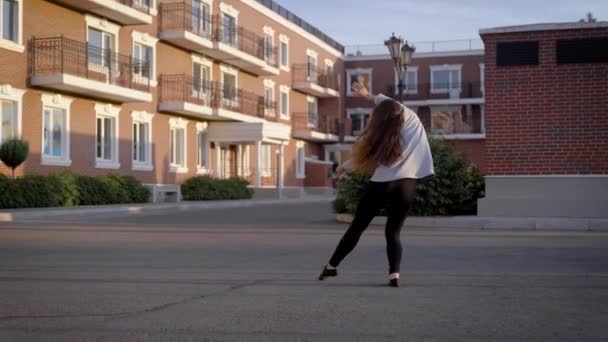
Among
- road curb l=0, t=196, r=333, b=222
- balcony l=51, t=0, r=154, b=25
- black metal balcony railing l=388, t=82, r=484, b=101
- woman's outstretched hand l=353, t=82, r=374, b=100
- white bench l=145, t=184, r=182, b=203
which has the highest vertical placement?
black metal balcony railing l=388, t=82, r=484, b=101

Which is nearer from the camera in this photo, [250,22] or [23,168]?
[23,168]

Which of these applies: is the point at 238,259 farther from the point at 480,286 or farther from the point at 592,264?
the point at 592,264

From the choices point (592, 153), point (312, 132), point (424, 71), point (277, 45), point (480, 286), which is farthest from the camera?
point (424, 71)

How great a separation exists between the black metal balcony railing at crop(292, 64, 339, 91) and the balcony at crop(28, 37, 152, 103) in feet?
59.6

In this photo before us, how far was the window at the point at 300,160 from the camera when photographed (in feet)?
155

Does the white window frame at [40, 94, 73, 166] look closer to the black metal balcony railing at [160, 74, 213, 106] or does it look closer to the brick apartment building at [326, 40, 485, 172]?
the black metal balcony railing at [160, 74, 213, 106]

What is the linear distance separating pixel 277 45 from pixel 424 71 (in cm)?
1452

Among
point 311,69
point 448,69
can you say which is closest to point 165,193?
point 311,69

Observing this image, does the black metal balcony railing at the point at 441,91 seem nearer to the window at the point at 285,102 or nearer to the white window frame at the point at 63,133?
the window at the point at 285,102

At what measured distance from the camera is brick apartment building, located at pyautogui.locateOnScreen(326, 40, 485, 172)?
172 ft

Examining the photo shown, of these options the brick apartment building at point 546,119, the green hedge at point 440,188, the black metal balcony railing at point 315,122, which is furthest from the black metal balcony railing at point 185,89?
the brick apartment building at point 546,119

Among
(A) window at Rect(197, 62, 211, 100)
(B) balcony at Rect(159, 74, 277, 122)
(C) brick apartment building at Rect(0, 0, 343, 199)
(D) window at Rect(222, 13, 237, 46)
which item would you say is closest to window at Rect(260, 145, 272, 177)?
(C) brick apartment building at Rect(0, 0, 343, 199)

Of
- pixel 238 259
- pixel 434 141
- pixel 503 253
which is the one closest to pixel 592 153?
pixel 434 141

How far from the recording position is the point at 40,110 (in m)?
23.9
